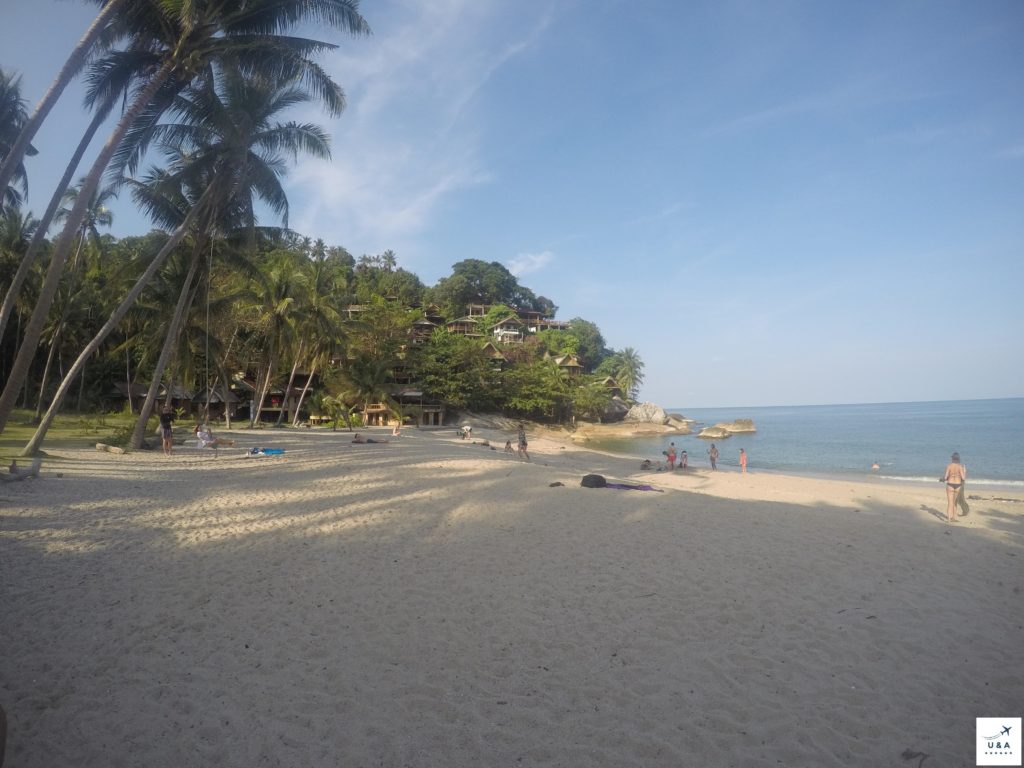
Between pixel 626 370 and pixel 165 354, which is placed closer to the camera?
pixel 165 354

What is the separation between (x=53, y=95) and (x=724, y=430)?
177ft

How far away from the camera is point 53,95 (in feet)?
27.5

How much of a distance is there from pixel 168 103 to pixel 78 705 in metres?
13.4

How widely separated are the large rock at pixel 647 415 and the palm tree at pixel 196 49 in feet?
175

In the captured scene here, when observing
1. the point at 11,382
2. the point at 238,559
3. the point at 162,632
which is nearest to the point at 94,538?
the point at 238,559

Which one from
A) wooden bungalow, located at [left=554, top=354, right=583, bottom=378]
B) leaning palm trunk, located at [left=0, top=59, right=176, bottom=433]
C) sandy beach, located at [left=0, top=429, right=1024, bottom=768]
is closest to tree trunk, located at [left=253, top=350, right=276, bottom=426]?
leaning palm trunk, located at [left=0, top=59, right=176, bottom=433]

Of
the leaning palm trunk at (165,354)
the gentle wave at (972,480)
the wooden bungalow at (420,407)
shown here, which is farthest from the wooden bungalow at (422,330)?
the gentle wave at (972,480)

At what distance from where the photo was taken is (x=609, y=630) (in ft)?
16.3

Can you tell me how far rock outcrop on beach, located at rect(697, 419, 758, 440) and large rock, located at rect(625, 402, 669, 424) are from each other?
4.76 metres

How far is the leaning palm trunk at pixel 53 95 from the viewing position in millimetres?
7934

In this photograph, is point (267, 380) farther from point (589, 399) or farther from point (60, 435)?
point (589, 399)

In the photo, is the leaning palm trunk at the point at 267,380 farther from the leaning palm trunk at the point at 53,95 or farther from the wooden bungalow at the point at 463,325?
the wooden bungalow at the point at 463,325

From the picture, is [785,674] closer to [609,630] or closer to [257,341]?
[609,630]

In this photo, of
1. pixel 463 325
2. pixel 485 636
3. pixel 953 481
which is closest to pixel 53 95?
pixel 485 636
